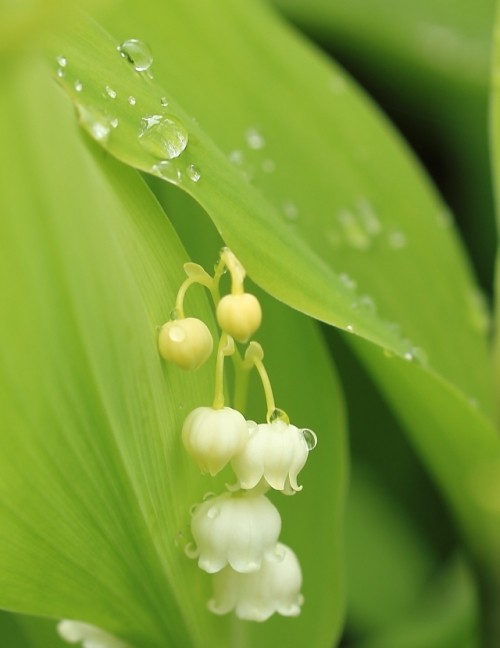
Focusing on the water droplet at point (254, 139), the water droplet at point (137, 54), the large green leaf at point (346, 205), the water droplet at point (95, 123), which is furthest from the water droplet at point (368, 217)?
the water droplet at point (95, 123)

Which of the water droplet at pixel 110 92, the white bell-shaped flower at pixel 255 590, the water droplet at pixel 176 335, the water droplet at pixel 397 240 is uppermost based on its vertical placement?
the water droplet at pixel 110 92

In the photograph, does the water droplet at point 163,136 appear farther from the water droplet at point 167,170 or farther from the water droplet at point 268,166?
the water droplet at point 268,166

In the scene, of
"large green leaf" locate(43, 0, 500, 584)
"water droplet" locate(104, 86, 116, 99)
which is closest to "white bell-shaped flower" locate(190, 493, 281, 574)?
"large green leaf" locate(43, 0, 500, 584)

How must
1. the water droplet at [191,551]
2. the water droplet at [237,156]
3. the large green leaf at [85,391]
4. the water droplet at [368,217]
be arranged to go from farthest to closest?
the water droplet at [368,217], the water droplet at [237,156], the water droplet at [191,551], the large green leaf at [85,391]

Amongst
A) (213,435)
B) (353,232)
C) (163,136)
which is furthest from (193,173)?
(353,232)

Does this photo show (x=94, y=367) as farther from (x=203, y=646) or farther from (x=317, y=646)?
(x=317, y=646)

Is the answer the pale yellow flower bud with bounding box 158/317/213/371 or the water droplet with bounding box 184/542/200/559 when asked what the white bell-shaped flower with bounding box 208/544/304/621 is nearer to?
the water droplet with bounding box 184/542/200/559

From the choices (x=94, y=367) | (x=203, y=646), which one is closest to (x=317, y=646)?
(x=203, y=646)

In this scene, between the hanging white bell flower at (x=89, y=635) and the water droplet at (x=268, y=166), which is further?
the water droplet at (x=268, y=166)
